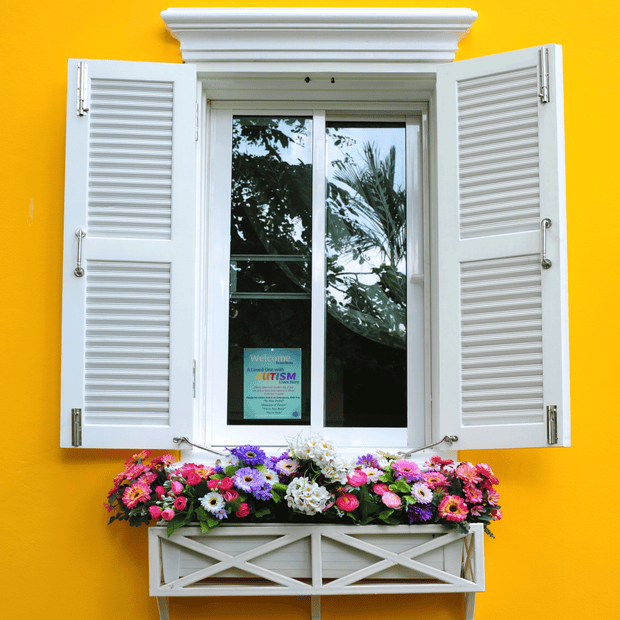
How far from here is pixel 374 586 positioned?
86.3 inches

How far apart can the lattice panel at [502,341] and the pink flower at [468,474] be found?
20cm

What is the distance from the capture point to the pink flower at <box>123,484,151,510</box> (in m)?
2.18

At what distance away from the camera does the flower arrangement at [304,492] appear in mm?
2146

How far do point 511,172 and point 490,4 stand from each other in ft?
2.55

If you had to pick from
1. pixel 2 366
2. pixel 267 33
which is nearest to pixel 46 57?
pixel 267 33

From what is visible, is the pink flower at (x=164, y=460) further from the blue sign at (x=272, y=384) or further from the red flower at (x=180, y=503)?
the blue sign at (x=272, y=384)

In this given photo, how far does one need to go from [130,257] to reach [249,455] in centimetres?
87

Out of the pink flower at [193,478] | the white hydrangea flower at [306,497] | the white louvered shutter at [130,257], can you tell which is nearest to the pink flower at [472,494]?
the white hydrangea flower at [306,497]

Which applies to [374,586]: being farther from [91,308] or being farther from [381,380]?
[91,308]

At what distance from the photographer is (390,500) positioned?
2.16 meters

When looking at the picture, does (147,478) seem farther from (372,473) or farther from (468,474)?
(468,474)

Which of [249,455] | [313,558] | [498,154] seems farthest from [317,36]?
[313,558]

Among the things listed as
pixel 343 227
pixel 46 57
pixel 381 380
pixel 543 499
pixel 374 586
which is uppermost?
pixel 46 57

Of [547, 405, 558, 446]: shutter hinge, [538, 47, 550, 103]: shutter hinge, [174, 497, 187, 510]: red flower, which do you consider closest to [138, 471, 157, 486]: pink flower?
[174, 497, 187, 510]: red flower
